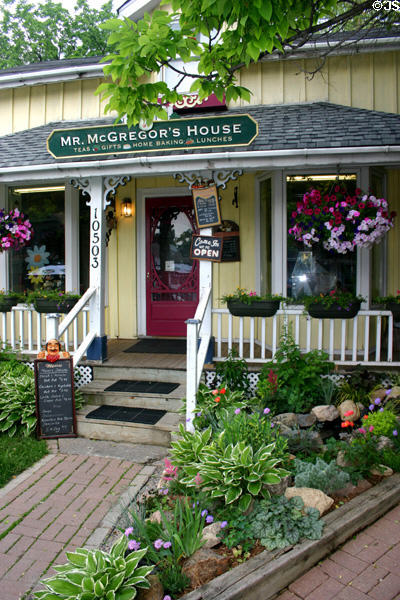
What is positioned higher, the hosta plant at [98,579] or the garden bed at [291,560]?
the hosta plant at [98,579]

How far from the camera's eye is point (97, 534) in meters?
3.54

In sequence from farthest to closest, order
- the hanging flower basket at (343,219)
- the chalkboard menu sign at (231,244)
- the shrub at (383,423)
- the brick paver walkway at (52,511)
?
the chalkboard menu sign at (231,244)
the hanging flower basket at (343,219)
the shrub at (383,423)
the brick paver walkway at (52,511)

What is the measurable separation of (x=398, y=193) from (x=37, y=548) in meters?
6.64

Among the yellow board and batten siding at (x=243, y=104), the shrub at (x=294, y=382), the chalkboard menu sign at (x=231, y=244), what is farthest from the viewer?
the chalkboard menu sign at (x=231, y=244)

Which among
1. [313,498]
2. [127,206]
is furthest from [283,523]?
[127,206]

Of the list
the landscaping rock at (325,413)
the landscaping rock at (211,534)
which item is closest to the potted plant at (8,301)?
the landscaping rock at (325,413)

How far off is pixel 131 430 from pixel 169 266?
3.57 metres

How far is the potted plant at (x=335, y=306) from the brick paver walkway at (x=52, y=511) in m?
2.90

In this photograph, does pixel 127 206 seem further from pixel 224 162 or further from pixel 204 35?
pixel 204 35

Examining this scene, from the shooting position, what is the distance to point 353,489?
371cm

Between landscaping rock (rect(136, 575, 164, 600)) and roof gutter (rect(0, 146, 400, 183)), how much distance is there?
4517mm

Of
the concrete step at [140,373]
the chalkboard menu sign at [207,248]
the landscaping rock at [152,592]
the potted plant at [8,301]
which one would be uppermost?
the chalkboard menu sign at [207,248]

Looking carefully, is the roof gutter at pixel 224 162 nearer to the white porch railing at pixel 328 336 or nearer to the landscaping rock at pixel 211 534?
the white porch railing at pixel 328 336

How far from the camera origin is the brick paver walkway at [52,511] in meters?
3.20
